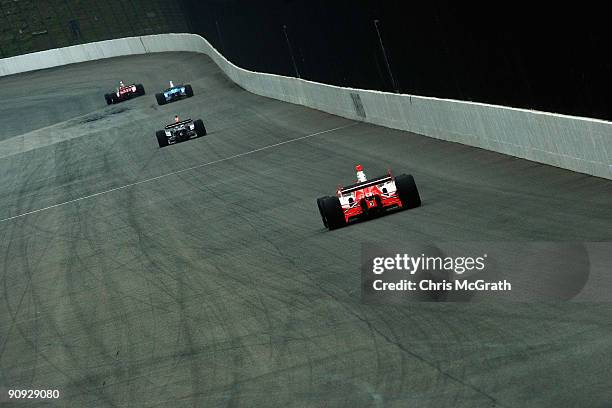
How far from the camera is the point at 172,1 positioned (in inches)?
3073

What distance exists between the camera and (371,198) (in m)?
18.4

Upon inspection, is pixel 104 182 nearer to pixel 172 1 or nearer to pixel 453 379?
pixel 453 379

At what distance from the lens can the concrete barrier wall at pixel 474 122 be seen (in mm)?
18656

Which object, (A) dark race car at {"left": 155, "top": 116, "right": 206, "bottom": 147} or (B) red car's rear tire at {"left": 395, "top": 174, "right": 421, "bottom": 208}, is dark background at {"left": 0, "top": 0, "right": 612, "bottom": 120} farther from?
(A) dark race car at {"left": 155, "top": 116, "right": 206, "bottom": 147}

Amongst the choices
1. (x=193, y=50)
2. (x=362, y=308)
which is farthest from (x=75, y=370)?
(x=193, y=50)

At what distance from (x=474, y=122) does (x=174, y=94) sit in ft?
99.0

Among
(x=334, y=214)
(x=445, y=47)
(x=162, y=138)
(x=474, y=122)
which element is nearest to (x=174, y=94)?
(x=162, y=138)

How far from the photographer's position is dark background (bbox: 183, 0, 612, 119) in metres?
18.9

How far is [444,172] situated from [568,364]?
43.9 feet

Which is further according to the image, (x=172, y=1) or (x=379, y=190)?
(x=172, y=1)

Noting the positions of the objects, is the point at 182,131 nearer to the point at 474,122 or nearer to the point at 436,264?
the point at 474,122

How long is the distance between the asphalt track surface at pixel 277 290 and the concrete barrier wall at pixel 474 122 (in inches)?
13.8

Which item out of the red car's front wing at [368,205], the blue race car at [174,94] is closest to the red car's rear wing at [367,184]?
the red car's front wing at [368,205]

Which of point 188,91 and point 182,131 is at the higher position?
point 182,131
